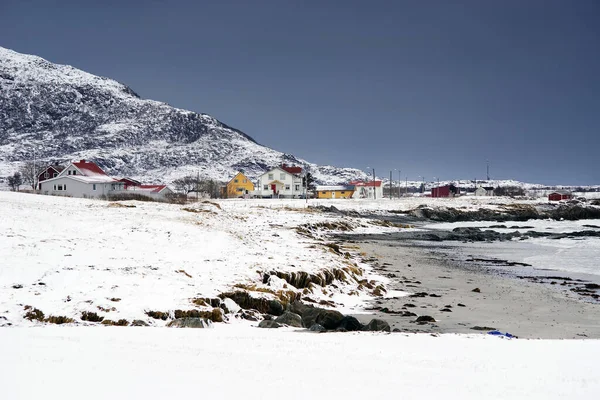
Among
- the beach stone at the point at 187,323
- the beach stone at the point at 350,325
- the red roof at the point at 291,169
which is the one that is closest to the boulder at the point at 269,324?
the beach stone at the point at 187,323

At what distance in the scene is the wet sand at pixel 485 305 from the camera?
13.9 meters

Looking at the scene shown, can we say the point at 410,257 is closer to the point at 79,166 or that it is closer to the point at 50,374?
the point at 50,374

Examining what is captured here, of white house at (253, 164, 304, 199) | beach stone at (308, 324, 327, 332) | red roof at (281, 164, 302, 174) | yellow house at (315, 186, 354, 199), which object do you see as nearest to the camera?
beach stone at (308, 324, 327, 332)

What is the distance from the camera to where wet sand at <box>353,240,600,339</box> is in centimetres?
1388

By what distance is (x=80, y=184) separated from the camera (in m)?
84.2

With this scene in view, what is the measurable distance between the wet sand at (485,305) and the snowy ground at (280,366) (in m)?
2.99

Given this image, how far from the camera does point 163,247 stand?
68.6 feet

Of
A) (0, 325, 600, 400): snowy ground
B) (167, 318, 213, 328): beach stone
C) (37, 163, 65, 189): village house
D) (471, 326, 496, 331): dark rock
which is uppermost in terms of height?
(37, 163, 65, 189): village house

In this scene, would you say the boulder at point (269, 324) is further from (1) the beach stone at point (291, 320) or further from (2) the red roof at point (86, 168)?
(2) the red roof at point (86, 168)

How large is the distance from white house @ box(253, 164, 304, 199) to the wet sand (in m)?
105

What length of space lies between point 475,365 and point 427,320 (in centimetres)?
625

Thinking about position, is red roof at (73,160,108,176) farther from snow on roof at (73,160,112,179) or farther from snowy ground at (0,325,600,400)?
snowy ground at (0,325,600,400)

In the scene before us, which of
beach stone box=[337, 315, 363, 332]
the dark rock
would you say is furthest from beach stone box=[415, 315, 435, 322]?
beach stone box=[337, 315, 363, 332]

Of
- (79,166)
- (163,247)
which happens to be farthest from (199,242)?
(79,166)
